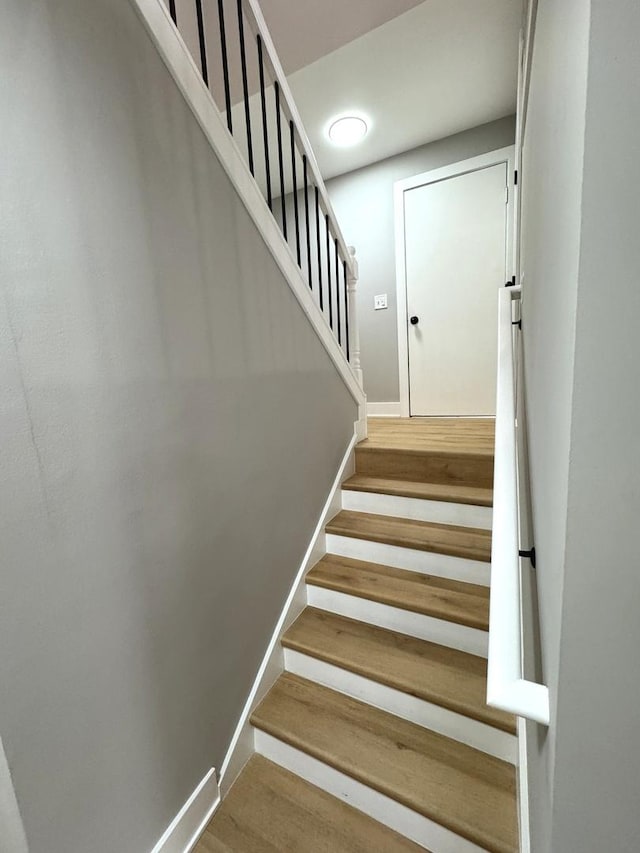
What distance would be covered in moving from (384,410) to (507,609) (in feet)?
9.40

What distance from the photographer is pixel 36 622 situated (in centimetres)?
69

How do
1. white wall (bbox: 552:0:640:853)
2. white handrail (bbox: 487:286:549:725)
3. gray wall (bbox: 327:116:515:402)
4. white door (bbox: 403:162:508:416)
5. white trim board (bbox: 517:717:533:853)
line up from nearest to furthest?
white wall (bbox: 552:0:640:853) < white handrail (bbox: 487:286:549:725) < white trim board (bbox: 517:717:533:853) < white door (bbox: 403:162:508:416) < gray wall (bbox: 327:116:515:402)

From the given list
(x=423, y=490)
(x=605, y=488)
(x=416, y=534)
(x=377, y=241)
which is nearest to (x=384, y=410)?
(x=377, y=241)

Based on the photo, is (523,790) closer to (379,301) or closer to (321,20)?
(321,20)

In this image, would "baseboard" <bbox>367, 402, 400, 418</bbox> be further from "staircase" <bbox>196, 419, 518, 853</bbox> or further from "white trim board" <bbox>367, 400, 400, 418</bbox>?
A: "staircase" <bbox>196, 419, 518, 853</bbox>

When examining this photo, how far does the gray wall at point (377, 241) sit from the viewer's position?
3.03 metres

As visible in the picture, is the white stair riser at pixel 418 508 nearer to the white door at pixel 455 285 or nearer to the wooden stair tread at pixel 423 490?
the wooden stair tread at pixel 423 490

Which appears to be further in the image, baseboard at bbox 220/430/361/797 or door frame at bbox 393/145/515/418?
door frame at bbox 393/145/515/418

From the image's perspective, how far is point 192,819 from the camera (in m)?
1.03

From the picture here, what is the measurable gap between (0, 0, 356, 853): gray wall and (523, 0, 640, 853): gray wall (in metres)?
0.87

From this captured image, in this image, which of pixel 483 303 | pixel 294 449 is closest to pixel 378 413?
pixel 483 303

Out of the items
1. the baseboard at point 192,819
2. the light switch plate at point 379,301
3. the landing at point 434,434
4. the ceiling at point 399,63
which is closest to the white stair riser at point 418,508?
the landing at point 434,434

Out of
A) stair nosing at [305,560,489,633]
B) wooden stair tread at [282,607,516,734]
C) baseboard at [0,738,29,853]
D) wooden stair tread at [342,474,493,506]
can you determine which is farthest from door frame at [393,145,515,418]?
baseboard at [0,738,29,853]

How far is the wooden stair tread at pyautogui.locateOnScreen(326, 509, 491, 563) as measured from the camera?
5.00ft
